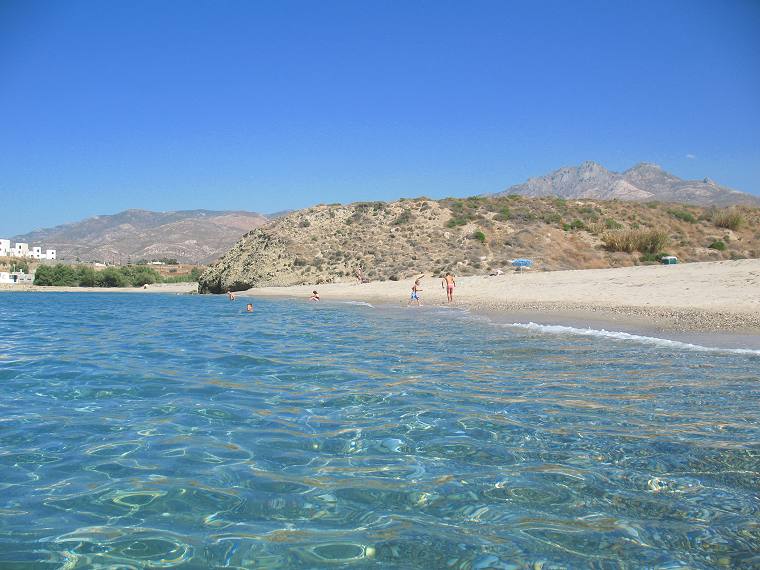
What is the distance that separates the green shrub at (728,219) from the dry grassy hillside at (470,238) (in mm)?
92

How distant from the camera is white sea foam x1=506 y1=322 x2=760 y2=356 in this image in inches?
423

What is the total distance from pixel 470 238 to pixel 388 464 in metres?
46.3

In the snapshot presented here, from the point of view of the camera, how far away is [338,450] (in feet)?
18.2

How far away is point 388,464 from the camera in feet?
16.9

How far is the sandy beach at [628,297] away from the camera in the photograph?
50.2 ft

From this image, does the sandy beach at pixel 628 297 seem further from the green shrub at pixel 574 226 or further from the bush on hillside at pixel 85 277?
the bush on hillside at pixel 85 277

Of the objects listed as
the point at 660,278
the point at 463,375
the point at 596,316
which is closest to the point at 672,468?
the point at 463,375

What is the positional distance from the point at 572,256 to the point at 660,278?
23825mm

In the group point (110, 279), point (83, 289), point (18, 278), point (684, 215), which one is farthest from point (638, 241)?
point (18, 278)

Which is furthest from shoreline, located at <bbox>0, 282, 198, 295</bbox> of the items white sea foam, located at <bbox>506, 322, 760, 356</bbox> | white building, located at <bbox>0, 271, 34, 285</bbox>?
white sea foam, located at <bbox>506, 322, 760, 356</bbox>

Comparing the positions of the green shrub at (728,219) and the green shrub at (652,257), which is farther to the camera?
the green shrub at (728,219)

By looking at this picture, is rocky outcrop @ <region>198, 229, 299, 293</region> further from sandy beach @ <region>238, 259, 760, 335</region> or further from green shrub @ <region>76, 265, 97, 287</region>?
green shrub @ <region>76, 265, 97, 287</region>

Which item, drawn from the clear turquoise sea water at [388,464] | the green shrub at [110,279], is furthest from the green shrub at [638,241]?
the green shrub at [110,279]

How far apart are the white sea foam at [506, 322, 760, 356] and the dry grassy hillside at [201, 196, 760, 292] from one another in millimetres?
27589
